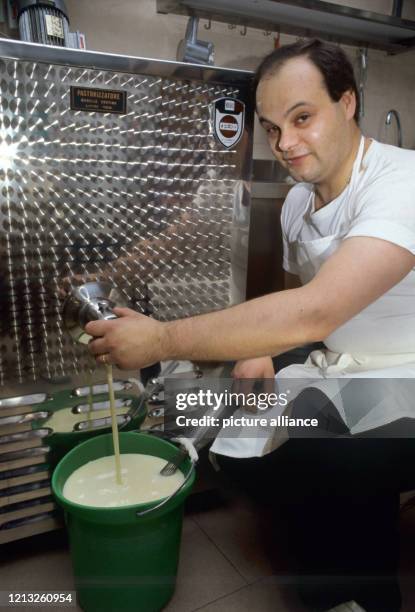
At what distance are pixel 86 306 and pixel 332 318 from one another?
49 centimetres

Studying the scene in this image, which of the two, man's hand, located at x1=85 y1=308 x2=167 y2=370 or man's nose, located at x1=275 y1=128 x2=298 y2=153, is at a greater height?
man's nose, located at x1=275 y1=128 x2=298 y2=153

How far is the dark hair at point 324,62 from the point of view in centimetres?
88

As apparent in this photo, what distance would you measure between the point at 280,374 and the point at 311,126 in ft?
1.95

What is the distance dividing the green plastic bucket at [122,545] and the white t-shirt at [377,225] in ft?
1.60

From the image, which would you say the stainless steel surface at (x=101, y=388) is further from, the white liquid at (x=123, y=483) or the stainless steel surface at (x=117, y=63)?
the stainless steel surface at (x=117, y=63)

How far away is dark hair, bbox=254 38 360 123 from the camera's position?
88 cm

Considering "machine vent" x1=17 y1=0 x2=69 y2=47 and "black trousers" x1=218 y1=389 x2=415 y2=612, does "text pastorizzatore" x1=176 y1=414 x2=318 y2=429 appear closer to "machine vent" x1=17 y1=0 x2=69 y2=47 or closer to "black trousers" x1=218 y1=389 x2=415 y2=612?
"black trousers" x1=218 y1=389 x2=415 y2=612

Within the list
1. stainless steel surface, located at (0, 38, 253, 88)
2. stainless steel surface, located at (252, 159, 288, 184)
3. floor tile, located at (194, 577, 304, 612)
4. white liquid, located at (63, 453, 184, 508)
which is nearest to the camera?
stainless steel surface, located at (0, 38, 253, 88)

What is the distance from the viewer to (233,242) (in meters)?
1.19

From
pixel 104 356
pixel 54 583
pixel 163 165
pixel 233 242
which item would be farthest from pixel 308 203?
pixel 54 583

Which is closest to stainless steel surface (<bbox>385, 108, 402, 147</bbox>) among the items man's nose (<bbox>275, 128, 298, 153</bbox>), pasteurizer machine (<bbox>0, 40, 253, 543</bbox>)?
pasteurizer machine (<bbox>0, 40, 253, 543</bbox>)

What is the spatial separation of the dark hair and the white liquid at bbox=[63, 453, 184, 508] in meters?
0.88

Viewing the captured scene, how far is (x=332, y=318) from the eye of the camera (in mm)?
754

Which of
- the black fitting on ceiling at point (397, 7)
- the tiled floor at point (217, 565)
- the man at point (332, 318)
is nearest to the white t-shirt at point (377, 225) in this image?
the man at point (332, 318)
